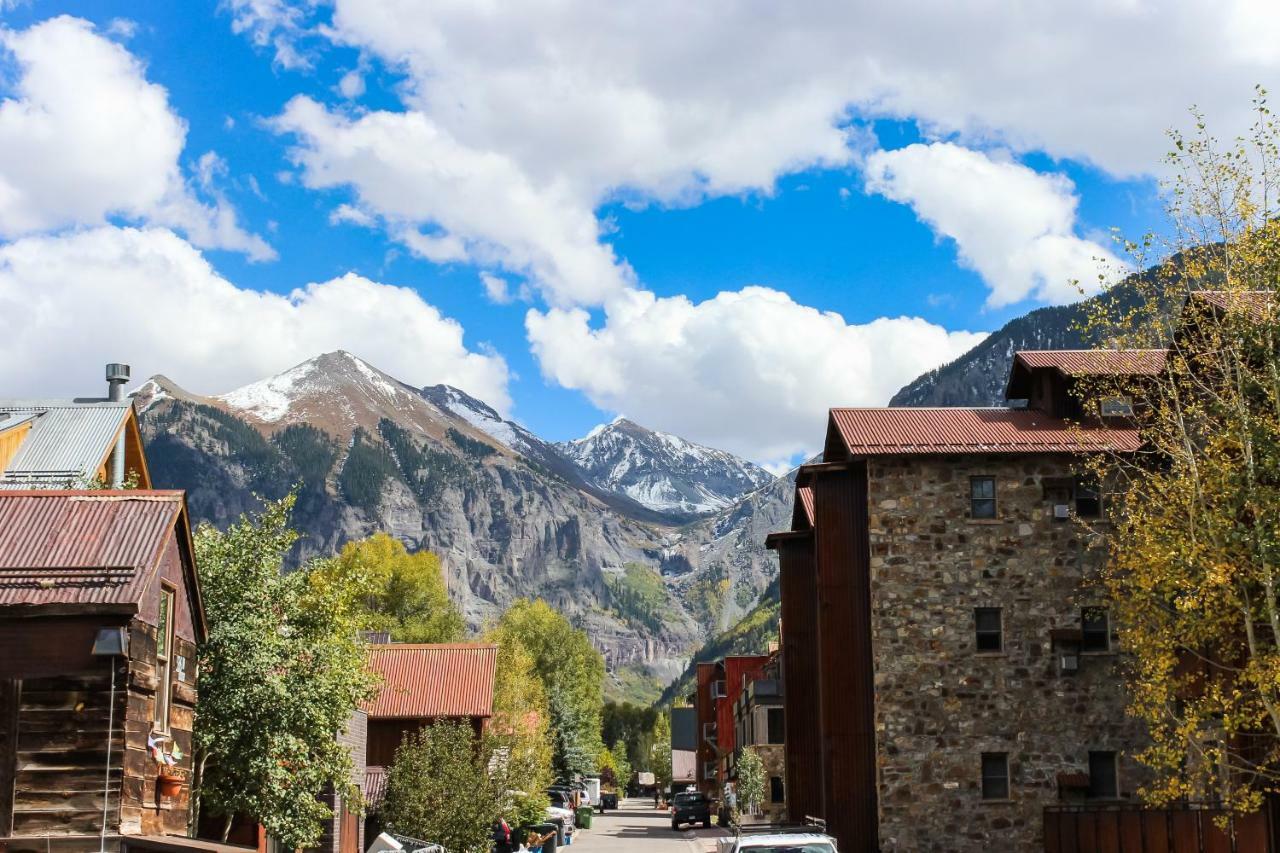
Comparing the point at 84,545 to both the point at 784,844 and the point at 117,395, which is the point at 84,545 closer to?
the point at 784,844

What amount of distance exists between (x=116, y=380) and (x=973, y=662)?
24597 millimetres

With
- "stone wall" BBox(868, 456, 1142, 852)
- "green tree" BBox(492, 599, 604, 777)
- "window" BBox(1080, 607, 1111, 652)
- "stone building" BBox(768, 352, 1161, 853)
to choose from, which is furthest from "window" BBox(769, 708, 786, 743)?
"green tree" BBox(492, 599, 604, 777)

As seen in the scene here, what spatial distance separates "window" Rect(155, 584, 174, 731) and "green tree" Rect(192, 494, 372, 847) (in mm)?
3987

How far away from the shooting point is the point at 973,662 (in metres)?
36.3

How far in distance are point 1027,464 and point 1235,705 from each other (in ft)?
41.6

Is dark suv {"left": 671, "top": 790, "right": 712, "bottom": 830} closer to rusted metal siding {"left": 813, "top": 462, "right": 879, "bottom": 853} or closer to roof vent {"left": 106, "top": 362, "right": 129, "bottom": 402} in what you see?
rusted metal siding {"left": 813, "top": 462, "right": 879, "bottom": 853}

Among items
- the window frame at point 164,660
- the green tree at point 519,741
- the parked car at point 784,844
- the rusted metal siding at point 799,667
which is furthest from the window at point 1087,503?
the window frame at point 164,660

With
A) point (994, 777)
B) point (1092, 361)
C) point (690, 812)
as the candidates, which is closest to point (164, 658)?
point (994, 777)

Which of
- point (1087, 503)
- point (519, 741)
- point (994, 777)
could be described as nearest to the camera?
point (994, 777)

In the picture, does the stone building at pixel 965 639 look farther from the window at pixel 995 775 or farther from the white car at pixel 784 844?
the white car at pixel 784 844

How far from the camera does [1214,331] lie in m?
24.7

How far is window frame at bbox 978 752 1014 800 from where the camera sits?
35.6 metres

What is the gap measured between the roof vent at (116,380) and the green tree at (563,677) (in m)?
59.4

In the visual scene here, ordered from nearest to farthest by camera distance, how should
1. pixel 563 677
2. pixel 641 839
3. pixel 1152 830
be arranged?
pixel 1152 830 < pixel 641 839 < pixel 563 677
